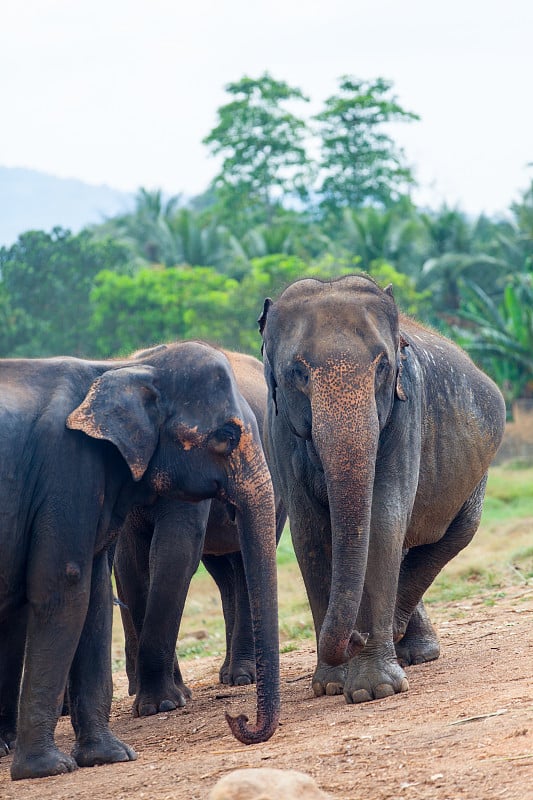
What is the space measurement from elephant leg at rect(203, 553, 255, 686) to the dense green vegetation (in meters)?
11.5

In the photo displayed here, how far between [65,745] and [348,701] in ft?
4.30

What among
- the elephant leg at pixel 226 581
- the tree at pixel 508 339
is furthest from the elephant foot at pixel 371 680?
the tree at pixel 508 339

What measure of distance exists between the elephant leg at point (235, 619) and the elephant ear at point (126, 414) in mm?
2244

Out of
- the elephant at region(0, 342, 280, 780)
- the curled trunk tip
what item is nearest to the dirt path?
the curled trunk tip

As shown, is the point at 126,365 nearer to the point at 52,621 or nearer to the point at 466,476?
the point at 52,621

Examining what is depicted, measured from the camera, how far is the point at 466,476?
7332 millimetres

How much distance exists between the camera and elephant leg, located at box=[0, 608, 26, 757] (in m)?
5.98

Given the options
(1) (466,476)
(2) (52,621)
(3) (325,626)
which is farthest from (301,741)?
(1) (466,476)

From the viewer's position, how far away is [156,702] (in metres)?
6.89

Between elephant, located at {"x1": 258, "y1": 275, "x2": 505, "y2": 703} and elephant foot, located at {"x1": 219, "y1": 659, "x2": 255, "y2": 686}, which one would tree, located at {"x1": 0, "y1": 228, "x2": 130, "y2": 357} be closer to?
elephant foot, located at {"x1": 219, "y1": 659, "x2": 255, "y2": 686}

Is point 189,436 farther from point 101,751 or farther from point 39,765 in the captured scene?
point 39,765

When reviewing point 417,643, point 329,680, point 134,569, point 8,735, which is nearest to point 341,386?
point 329,680

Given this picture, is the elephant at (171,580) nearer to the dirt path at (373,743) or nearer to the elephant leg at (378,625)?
the dirt path at (373,743)

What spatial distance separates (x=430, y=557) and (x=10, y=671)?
2627mm
